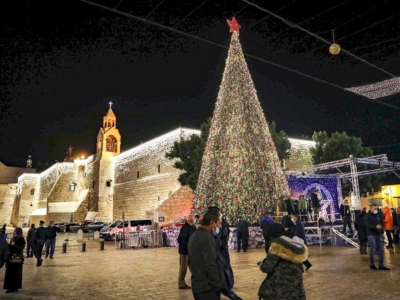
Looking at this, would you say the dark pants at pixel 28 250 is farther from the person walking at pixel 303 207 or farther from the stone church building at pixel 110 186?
the stone church building at pixel 110 186

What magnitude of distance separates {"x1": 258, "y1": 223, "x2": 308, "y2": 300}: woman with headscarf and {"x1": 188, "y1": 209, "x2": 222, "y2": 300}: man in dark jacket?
1.64 feet

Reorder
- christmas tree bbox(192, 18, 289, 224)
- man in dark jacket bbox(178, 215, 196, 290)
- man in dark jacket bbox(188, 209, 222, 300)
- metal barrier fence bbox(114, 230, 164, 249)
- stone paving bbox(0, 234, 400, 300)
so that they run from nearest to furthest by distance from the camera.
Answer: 1. man in dark jacket bbox(188, 209, 222, 300)
2. stone paving bbox(0, 234, 400, 300)
3. man in dark jacket bbox(178, 215, 196, 290)
4. christmas tree bbox(192, 18, 289, 224)
5. metal barrier fence bbox(114, 230, 164, 249)

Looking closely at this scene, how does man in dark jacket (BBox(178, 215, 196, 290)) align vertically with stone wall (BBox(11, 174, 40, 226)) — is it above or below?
below

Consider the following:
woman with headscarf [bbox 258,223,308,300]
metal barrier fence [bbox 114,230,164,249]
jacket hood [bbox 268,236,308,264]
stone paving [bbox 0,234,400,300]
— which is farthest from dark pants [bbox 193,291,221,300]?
metal barrier fence [bbox 114,230,164,249]

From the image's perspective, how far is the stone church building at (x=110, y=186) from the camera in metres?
30.1

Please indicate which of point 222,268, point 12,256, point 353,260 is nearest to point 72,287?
point 12,256

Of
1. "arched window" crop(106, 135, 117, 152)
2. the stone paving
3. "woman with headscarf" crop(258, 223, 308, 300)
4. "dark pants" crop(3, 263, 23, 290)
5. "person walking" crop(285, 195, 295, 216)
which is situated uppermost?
"arched window" crop(106, 135, 117, 152)

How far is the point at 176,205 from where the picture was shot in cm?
2745

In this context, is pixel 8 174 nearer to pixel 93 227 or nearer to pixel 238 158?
pixel 93 227

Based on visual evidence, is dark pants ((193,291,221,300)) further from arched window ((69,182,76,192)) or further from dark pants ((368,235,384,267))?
arched window ((69,182,76,192))

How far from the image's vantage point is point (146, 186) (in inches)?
1325

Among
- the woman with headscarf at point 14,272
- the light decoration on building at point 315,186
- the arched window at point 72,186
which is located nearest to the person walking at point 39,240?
the woman with headscarf at point 14,272

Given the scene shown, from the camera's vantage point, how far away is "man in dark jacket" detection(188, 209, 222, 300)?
312cm

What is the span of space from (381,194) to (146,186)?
69.4 feet
